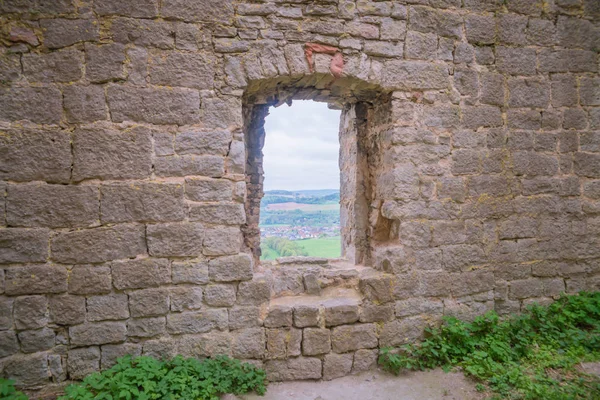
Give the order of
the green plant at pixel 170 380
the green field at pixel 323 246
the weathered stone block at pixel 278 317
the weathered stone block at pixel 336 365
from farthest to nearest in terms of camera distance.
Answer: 1. the green field at pixel 323 246
2. the weathered stone block at pixel 336 365
3. the weathered stone block at pixel 278 317
4. the green plant at pixel 170 380

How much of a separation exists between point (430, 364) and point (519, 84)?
3.02m

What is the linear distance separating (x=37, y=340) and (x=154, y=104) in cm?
212

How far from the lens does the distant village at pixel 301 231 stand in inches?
197

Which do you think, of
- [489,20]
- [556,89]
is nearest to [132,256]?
[489,20]

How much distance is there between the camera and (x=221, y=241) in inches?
120

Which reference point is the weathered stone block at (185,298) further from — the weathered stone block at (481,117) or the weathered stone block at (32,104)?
the weathered stone block at (481,117)

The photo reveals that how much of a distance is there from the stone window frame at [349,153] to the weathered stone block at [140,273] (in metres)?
0.83

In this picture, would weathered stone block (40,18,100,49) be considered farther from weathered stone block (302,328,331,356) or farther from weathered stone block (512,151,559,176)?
weathered stone block (512,151,559,176)

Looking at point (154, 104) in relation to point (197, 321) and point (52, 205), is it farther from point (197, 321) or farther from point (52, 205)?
point (197, 321)

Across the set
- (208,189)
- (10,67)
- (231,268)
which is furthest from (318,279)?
(10,67)

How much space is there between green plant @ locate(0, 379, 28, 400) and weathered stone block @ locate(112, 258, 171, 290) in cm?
95

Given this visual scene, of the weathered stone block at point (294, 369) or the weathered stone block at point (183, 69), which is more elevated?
the weathered stone block at point (183, 69)

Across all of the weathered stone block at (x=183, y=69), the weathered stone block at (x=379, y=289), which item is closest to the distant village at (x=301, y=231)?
the weathered stone block at (x=379, y=289)

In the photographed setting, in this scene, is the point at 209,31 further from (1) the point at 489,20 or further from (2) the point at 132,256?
(1) the point at 489,20
